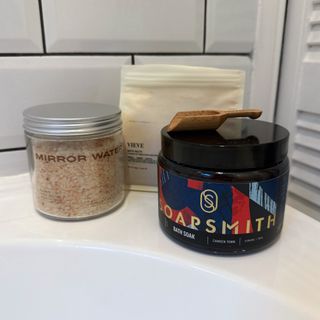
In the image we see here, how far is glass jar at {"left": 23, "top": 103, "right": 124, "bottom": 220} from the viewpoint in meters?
0.32

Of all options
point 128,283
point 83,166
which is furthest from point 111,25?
point 128,283

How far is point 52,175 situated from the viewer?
33 cm

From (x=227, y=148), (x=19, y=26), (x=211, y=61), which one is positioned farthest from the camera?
(x=211, y=61)

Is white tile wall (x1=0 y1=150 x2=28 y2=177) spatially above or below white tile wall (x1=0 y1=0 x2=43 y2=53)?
below

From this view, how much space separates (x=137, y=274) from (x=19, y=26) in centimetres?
29

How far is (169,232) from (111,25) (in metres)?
0.26

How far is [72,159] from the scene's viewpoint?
324 millimetres

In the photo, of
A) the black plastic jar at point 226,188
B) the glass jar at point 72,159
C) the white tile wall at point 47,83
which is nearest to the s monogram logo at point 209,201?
the black plastic jar at point 226,188

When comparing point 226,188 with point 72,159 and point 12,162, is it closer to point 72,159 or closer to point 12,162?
point 72,159

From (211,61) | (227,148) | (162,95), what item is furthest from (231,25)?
(227,148)

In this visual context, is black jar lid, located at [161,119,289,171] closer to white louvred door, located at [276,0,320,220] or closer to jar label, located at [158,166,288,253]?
jar label, located at [158,166,288,253]

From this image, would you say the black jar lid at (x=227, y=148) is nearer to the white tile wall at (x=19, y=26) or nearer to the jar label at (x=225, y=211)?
the jar label at (x=225, y=211)

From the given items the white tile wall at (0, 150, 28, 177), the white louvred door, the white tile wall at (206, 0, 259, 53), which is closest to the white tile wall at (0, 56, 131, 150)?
the white tile wall at (0, 150, 28, 177)

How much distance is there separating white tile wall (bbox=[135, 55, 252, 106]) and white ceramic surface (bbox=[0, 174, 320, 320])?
22 cm
